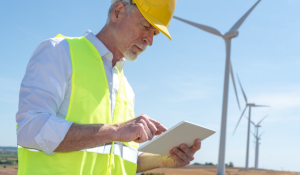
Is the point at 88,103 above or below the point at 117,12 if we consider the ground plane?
below

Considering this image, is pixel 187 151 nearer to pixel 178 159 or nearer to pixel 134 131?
pixel 178 159

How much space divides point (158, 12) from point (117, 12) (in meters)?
0.46

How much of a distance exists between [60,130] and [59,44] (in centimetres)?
80

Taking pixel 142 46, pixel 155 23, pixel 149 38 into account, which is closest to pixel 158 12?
pixel 155 23

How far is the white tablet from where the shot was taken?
2.55 metres

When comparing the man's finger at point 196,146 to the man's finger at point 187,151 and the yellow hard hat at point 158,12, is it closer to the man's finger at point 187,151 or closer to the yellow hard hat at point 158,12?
the man's finger at point 187,151

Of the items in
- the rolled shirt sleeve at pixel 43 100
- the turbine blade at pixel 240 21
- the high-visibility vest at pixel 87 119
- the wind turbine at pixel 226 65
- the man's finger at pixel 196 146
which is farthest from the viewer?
the turbine blade at pixel 240 21

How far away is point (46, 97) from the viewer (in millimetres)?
2176

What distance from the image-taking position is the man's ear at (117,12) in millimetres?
3104

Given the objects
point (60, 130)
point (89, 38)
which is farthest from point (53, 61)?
point (89, 38)

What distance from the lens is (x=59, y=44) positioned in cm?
249

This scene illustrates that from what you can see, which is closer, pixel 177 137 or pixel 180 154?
pixel 177 137

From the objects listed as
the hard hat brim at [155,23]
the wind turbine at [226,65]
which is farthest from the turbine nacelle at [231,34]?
the hard hat brim at [155,23]

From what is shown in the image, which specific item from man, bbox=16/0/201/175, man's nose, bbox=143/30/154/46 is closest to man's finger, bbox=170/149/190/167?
man, bbox=16/0/201/175
